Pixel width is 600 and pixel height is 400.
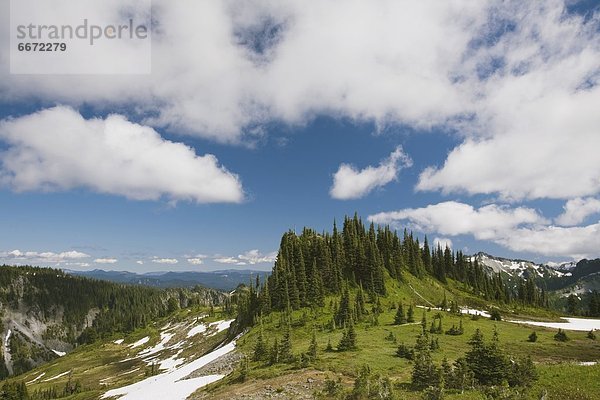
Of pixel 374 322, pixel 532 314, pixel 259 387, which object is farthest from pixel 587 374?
pixel 532 314

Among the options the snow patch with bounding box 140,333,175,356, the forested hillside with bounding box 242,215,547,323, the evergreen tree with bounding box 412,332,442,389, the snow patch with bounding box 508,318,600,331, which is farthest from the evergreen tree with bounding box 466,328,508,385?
the snow patch with bounding box 140,333,175,356

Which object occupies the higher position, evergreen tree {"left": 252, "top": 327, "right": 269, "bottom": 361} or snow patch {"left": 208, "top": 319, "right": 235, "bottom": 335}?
evergreen tree {"left": 252, "top": 327, "right": 269, "bottom": 361}

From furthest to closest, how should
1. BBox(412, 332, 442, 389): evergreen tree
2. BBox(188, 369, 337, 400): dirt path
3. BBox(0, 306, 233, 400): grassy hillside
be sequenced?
1. BBox(0, 306, 233, 400): grassy hillside
2. BBox(188, 369, 337, 400): dirt path
3. BBox(412, 332, 442, 389): evergreen tree

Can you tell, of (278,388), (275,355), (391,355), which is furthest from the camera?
(275,355)

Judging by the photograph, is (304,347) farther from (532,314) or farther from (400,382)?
(532,314)

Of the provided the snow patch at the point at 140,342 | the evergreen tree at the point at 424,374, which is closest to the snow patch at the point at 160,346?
the snow patch at the point at 140,342

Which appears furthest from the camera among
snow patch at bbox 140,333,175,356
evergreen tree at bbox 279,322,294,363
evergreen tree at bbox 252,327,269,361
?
snow patch at bbox 140,333,175,356

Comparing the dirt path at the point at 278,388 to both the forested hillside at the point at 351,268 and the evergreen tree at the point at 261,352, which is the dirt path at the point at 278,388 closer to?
the evergreen tree at the point at 261,352

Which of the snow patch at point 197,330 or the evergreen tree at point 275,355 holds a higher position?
the evergreen tree at point 275,355

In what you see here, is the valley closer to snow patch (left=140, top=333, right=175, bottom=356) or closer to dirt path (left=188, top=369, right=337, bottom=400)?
dirt path (left=188, top=369, right=337, bottom=400)

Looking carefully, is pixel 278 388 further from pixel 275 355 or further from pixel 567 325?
pixel 567 325

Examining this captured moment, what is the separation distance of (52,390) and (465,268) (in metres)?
162

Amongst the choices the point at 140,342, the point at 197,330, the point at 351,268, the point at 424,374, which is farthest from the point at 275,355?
the point at 140,342

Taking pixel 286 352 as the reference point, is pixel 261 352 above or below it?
below
